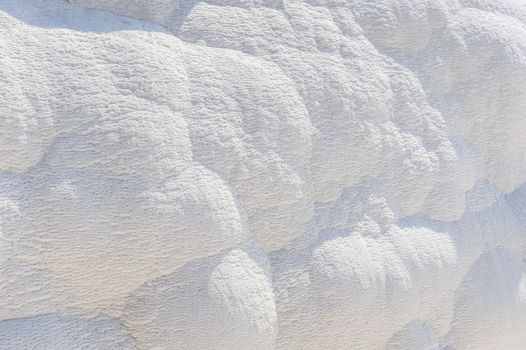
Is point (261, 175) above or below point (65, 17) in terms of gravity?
below

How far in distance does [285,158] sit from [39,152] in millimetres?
355

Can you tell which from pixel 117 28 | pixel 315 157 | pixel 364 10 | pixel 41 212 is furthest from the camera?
pixel 364 10

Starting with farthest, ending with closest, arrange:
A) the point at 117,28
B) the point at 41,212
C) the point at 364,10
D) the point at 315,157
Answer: the point at 364,10 → the point at 315,157 → the point at 117,28 → the point at 41,212

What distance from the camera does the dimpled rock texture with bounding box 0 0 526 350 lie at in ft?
3.08

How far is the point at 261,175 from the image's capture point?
42.8 inches

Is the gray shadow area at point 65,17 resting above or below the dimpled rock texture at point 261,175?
above

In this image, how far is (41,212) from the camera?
92 centimetres

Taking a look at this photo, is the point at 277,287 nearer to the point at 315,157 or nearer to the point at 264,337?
the point at 264,337

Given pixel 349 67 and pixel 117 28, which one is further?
pixel 349 67

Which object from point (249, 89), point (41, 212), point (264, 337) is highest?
point (249, 89)

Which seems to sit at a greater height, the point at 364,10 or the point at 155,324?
the point at 364,10

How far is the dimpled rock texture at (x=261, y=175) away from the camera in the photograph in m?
0.94

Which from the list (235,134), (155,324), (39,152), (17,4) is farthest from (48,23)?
(155,324)

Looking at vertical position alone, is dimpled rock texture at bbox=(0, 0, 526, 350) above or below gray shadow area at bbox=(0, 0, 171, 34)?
below
